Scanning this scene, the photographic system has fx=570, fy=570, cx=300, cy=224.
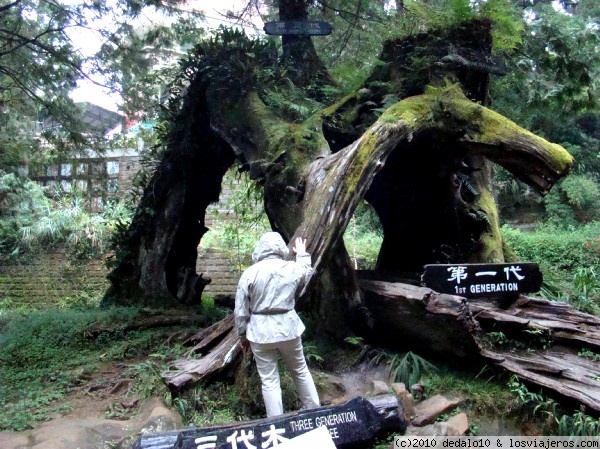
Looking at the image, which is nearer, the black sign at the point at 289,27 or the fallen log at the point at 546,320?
the fallen log at the point at 546,320

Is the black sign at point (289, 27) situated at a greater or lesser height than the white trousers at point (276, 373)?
greater

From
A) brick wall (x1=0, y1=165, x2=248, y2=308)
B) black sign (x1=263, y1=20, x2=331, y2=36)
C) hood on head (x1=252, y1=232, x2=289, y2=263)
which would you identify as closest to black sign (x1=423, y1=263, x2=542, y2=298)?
hood on head (x1=252, y1=232, x2=289, y2=263)

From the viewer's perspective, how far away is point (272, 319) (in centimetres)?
474

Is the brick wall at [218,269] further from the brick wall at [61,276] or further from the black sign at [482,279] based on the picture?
the black sign at [482,279]

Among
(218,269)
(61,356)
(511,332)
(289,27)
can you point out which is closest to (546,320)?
(511,332)

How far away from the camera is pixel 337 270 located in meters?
6.55

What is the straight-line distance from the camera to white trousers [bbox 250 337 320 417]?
4766 mm

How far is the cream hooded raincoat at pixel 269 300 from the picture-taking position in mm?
4715

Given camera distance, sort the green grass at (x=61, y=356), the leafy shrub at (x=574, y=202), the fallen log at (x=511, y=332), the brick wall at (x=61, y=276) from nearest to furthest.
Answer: the fallen log at (x=511, y=332) < the green grass at (x=61, y=356) < the brick wall at (x=61, y=276) < the leafy shrub at (x=574, y=202)

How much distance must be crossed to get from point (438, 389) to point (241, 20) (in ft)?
25.2

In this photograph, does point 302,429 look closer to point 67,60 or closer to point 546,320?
point 546,320

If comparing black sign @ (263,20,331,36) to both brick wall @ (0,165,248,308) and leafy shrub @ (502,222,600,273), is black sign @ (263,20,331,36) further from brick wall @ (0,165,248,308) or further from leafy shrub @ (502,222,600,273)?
brick wall @ (0,165,248,308)

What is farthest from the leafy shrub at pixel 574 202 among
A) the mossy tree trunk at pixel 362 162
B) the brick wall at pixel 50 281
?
the brick wall at pixel 50 281

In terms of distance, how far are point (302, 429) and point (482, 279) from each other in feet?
8.07
